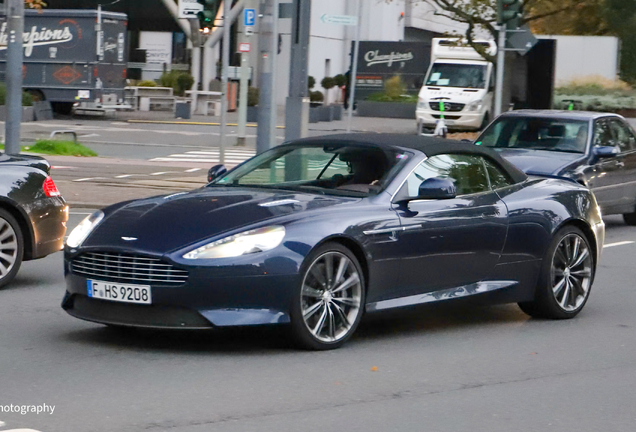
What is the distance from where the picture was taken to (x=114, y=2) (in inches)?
2277

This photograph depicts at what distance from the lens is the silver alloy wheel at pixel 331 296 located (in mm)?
6980

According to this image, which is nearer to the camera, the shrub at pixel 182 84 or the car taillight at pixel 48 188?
the car taillight at pixel 48 188

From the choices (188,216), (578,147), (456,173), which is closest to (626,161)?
(578,147)

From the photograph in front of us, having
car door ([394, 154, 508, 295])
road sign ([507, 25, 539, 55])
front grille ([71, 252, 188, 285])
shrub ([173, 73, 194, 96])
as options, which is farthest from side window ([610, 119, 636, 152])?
shrub ([173, 73, 194, 96])

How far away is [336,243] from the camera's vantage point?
280 inches

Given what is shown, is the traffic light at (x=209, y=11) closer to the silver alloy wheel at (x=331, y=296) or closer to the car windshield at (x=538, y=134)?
the car windshield at (x=538, y=134)

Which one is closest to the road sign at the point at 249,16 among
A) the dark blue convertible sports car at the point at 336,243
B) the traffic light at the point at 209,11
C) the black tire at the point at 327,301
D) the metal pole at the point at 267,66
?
the traffic light at the point at 209,11

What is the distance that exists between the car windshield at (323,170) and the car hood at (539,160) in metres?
6.17

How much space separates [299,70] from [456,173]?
9.58 m

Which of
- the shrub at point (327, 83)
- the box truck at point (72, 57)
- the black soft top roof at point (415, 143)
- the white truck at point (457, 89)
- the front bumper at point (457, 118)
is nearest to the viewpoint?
the black soft top roof at point (415, 143)

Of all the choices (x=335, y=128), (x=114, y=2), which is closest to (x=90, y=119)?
(x=335, y=128)

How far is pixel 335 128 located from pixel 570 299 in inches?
1195

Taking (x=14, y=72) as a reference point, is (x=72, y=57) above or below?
above

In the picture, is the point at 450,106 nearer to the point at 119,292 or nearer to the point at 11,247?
the point at 11,247
